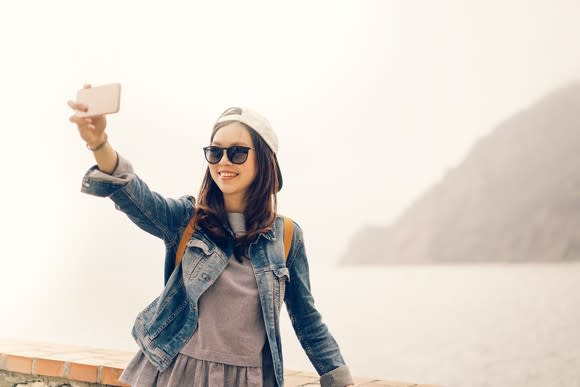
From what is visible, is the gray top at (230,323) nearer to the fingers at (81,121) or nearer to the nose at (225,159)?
the nose at (225,159)

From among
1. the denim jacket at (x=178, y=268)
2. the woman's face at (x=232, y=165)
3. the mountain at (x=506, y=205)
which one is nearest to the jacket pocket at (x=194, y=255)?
the denim jacket at (x=178, y=268)

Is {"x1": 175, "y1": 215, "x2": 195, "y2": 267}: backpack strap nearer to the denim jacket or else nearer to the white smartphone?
the denim jacket

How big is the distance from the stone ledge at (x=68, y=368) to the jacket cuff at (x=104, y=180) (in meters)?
1.07

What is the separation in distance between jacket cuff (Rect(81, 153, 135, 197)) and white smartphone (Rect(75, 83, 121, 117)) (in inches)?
4.1

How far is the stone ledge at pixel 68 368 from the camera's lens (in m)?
1.97

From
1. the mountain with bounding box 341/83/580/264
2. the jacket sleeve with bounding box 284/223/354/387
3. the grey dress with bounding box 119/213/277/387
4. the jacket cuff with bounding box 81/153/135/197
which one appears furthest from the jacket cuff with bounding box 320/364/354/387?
the mountain with bounding box 341/83/580/264

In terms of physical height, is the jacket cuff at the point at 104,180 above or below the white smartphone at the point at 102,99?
below

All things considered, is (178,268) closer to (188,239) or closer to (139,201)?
(188,239)

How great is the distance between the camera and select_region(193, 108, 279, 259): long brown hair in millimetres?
1219

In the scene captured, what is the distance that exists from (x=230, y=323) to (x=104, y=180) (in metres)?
0.38

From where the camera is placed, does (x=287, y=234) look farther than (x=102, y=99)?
Yes

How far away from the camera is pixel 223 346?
1.14 meters

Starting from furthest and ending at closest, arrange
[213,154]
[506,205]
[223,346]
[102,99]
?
[506,205], [213,154], [223,346], [102,99]

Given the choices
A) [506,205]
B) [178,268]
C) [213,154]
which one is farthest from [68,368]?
[506,205]
